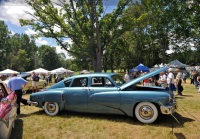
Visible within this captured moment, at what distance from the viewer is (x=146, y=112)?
6.17 m

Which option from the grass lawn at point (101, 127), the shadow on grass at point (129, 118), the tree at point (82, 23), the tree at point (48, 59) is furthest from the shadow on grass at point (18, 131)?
the tree at point (48, 59)

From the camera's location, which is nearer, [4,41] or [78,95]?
[78,95]

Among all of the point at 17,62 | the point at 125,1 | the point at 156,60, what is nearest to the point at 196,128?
the point at 125,1

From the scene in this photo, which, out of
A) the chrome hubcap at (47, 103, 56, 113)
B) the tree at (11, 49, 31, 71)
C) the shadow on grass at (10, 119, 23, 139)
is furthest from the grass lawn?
the tree at (11, 49, 31, 71)

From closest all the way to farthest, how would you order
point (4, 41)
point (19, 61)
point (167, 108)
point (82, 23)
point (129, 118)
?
point (167, 108), point (129, 118), point (82, 23), point (4, 41), point (19, 61)

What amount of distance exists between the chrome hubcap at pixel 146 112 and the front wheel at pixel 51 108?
290cm

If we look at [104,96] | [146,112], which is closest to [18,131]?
[104,96]

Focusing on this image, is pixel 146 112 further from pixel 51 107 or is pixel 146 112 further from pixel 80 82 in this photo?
pixel 51 107

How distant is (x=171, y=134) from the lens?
205 inches

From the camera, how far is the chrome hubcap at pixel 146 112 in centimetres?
615

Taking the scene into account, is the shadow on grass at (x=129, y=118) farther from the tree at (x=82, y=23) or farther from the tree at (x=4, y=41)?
the tree at (x=4, y=41)

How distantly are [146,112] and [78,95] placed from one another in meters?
2.25

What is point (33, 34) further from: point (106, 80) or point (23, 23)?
point (106, 80)

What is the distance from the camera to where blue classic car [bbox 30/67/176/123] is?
6.12m
